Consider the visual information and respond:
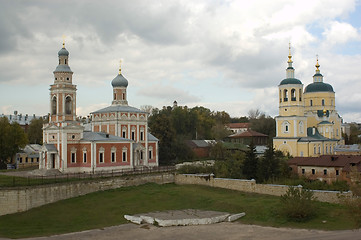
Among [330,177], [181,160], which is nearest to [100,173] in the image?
[181,160]

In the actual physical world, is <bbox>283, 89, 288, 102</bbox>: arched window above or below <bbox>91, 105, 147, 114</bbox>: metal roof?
above

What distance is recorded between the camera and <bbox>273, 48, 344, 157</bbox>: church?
5284 cm

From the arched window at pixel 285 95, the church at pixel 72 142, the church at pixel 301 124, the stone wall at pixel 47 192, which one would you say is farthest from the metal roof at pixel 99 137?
the arched window at pixel 285 95

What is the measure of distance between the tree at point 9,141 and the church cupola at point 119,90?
13.4 metres

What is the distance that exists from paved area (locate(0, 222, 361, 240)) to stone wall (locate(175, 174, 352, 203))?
538 centimetres

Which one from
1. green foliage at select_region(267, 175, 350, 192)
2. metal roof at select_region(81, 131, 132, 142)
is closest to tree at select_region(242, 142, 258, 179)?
green foliage at select_region(267, 175, 350, 192)

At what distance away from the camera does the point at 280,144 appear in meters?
54.1

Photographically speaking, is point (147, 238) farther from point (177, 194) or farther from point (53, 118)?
point (53, 118)

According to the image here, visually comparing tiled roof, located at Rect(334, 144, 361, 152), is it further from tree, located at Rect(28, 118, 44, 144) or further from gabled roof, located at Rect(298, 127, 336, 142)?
tree, located at Rect(28, 118, 44, 144)

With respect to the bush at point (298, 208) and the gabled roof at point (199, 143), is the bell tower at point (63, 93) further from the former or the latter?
the bush at point (298, 208)

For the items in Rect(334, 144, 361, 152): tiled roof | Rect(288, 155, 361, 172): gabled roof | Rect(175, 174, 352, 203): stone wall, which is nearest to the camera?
Rect(175, 174, 352, 203): stone wall

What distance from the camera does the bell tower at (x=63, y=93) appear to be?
39656mm

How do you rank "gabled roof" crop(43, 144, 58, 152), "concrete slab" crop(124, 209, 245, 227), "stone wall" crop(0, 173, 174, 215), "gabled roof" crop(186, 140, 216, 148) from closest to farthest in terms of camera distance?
"concrete slab" crop(124, 209, 245, 227), "stone wall" crop(0, 173, 174, 215), "gabled roof" crop(43, 144, 58, 152), "gabled roof" crop(186, 140, 216, 148)

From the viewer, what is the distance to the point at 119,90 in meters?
48.4
